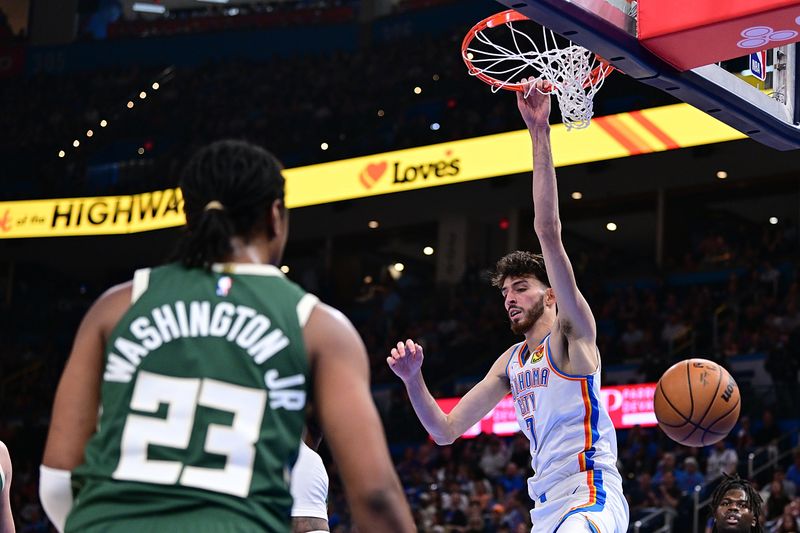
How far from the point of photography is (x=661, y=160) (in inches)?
855

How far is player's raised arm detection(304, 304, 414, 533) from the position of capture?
2.22 m

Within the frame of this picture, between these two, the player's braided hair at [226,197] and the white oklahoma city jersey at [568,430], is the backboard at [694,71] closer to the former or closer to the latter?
the white oklahoma city jersey at [568,430]

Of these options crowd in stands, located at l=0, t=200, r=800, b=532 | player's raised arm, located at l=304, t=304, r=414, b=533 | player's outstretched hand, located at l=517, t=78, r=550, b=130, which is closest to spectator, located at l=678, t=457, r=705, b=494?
crowd in stands, located at l=0, t=200, r=800, b=532

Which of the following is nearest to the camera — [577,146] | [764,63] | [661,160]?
[764,63]

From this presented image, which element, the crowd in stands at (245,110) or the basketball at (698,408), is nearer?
the basketball at (698,408)

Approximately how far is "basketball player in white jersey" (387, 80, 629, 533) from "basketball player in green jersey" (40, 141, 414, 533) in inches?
92.2

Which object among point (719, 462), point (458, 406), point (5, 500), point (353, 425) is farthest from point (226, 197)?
point (719, 462)

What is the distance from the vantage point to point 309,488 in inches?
197

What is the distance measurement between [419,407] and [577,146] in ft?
47.2

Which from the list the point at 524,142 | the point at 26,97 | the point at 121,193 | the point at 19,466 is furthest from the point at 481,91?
the point at 26,97

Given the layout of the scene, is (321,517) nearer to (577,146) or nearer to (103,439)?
(103,439)

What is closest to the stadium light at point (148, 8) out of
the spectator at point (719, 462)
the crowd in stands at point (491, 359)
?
the crowd in stands at point (491, 359)

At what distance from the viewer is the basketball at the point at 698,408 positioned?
19.4ft

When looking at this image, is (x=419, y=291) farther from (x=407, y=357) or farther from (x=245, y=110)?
(x=407, y=357)
